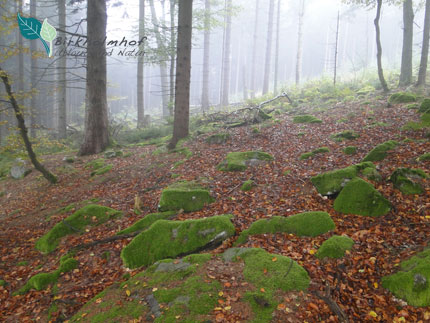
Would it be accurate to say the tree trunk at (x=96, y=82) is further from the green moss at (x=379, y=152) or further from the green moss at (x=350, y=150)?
the green moss at (x=379, y=152)

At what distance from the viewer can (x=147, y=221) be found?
5629 millimetres

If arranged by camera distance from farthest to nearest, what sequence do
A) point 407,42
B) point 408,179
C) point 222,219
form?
point 407,42, point 408,179, point 222,219

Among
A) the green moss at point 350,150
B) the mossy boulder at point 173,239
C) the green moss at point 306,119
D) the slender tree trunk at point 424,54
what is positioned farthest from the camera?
the slender tree trunk at point 424,54

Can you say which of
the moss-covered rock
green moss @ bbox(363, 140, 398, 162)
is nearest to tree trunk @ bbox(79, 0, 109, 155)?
green moss @ bbox(363, 140, 398, 162)

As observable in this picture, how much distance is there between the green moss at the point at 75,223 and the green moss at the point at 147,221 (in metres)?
0.99

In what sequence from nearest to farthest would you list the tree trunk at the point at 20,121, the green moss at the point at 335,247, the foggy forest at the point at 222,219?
the foggy forest at the point at 222,219, the green moss at the point at 335,247, the tree trunk at the point at 20,121

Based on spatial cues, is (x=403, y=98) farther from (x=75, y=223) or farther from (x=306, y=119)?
(x=75, y=223)

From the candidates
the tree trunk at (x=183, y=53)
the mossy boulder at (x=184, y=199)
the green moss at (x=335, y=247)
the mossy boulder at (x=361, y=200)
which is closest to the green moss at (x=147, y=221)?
the mossy boulder at (x=184, y=199)

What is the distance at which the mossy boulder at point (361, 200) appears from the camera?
481 cm

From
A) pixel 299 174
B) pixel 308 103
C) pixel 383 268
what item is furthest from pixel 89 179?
pixel 308 103

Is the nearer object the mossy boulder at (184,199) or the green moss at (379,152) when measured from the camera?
the mossy boulder at (184,199)

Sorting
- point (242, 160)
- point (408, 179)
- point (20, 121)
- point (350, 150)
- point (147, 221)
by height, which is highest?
point (20, 121)

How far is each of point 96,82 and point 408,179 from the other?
1113cm

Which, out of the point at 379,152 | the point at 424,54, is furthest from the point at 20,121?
the point at 424,54
